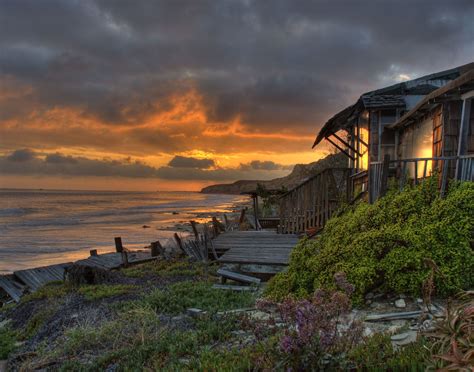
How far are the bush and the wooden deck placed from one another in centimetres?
207

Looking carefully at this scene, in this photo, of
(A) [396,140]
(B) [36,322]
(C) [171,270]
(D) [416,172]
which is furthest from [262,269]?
(A) [396,140]

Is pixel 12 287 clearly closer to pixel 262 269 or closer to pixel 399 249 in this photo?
pixel 262 269

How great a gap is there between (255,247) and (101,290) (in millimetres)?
4414

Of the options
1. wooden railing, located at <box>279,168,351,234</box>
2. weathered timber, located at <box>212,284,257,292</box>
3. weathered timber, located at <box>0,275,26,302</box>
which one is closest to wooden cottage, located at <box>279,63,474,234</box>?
wooden railing, located at <box>279,168,351,234</box>

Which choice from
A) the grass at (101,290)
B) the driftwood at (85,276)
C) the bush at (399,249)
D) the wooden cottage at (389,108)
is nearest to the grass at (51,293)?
the driftwood at (85,276)

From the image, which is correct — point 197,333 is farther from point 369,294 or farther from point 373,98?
point 373,98

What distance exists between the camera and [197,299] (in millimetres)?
7754

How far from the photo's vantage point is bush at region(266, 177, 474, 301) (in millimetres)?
6180

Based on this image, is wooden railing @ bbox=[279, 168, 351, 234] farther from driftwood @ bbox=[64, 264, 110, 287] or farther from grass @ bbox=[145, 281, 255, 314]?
driftwood @ bbox=[64, 264, 110, 287]

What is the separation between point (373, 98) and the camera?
48.6ft

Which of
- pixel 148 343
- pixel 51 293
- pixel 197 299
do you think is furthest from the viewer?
pixel 51 293

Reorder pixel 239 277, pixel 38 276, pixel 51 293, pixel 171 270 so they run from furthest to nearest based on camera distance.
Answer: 1. pixel 38 276
2. pixel 171 270
3. pixel 51 293
4. pixel 239 277

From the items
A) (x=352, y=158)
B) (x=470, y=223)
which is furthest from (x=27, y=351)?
(x=352, y=158)

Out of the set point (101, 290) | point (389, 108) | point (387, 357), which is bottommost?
point (101, 290)
